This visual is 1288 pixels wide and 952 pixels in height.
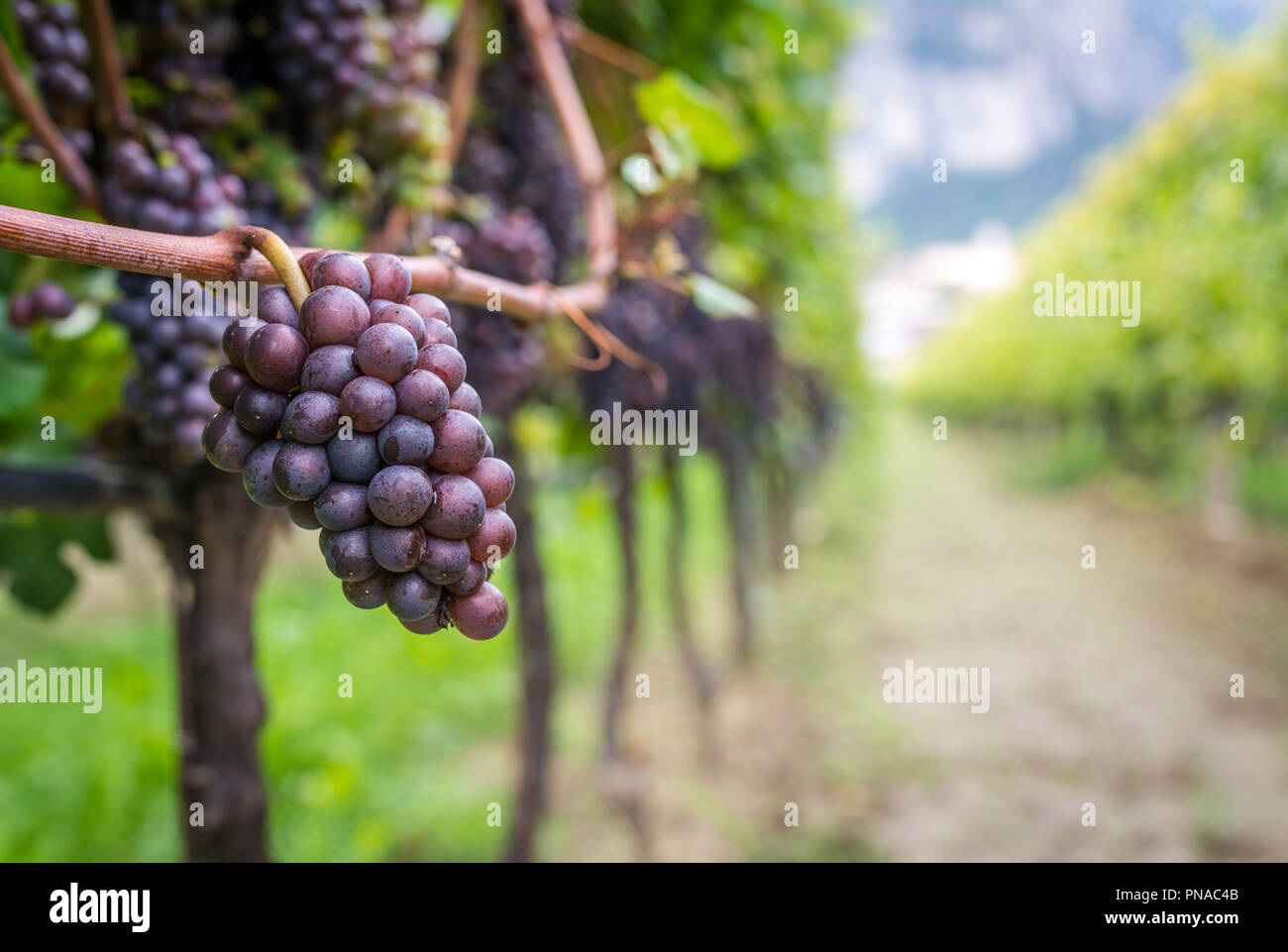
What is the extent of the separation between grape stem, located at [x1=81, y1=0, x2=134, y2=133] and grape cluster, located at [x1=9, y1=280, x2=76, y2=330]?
24 centimetres

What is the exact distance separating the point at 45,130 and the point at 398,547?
99cm


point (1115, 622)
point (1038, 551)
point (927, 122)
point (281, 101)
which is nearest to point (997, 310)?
point (1038, 551)

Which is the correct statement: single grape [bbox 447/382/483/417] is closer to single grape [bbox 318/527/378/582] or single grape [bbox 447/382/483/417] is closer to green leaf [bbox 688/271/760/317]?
single grape [bbox 318/527/378/582]

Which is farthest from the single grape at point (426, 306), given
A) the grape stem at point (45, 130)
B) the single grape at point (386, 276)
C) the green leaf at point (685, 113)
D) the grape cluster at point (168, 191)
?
the green leaf at point (685, 113)

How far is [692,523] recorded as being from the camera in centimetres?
1074

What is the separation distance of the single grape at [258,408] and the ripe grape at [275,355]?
0.04ft

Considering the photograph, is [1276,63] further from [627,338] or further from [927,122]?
[927,122]

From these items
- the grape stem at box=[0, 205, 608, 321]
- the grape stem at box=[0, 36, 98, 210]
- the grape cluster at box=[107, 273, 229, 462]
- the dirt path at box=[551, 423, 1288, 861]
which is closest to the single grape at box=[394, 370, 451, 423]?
the grape stem at box=[0, 205, 608, 321]

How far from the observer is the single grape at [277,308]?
54cm

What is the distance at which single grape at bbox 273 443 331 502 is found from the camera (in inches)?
20.9

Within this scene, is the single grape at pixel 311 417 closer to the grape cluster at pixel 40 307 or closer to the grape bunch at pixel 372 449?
the grape bunch at pixel 372 449

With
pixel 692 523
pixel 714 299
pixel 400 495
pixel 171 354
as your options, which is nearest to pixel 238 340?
pixel 400 495

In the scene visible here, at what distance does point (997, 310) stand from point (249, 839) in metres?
24.5

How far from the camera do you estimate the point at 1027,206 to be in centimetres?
10388
